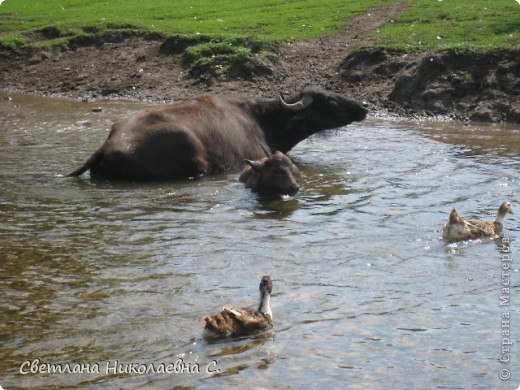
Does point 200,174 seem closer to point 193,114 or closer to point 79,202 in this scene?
point 193,114

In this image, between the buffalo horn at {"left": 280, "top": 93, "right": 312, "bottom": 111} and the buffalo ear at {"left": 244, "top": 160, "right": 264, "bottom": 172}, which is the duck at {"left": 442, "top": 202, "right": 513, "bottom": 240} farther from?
the buffalo horn at {"left": 280, "top": 93, "right": 312, "bottom": 111}

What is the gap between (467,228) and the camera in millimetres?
9328

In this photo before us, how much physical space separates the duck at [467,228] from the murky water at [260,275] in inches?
4.2

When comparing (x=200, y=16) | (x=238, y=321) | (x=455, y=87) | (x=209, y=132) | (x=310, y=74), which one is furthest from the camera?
(x=200, y=16)

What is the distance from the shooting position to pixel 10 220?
9.96 meters

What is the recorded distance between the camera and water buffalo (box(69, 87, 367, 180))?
12.5m

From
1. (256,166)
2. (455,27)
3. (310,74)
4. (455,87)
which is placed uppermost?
(455,27)

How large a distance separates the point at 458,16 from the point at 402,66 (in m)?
4.26

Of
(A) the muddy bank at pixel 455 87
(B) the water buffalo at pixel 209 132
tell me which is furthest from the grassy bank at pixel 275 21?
(B) the water buffalo at pixel 209 132

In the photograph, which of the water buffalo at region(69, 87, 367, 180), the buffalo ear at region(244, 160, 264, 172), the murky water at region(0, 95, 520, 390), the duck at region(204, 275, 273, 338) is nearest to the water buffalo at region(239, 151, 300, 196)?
the buffalo ear at region(244, 160, 264, 172)

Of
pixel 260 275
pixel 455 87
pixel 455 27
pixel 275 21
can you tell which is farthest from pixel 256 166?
pixel 275 21

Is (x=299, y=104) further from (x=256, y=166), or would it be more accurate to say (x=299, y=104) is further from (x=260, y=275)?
(x=260, y=275)

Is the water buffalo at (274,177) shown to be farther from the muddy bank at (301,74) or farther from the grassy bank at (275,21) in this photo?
the grassy bank at (275,21)

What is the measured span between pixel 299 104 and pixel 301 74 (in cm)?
673
